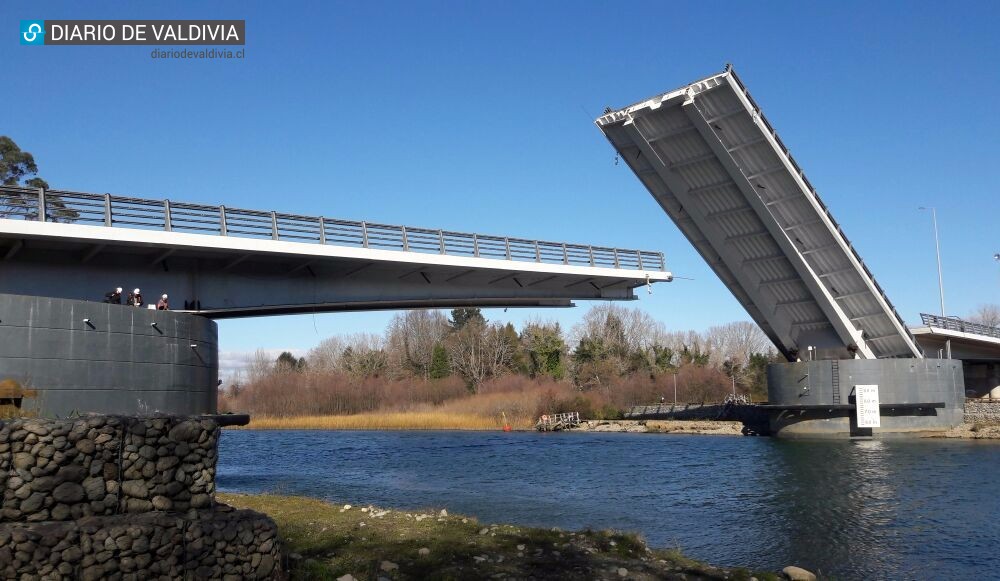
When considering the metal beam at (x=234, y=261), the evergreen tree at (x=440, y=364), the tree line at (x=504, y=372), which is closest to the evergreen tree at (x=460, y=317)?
the tree line at (x=504, y=372)

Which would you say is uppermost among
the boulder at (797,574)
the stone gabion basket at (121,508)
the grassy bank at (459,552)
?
the stone gabion basket at (121,508)

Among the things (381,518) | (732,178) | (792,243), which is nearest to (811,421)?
(792,243)

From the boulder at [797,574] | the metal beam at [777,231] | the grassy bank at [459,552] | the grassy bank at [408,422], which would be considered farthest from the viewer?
the grassy bank at [408,422]

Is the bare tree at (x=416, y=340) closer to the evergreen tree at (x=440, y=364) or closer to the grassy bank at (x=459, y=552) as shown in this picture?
the evergreen tree at (x=440, y=364)

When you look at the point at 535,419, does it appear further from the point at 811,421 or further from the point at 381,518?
the point at 381,518

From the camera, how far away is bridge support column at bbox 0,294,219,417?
1246 centimetres

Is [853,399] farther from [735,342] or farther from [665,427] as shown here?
[735,342]

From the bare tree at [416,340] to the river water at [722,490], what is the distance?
1845 inches

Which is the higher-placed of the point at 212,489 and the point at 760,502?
the point at 212,489

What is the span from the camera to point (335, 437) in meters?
45.9

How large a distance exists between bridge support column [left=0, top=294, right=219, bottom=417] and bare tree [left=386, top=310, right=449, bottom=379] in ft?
220

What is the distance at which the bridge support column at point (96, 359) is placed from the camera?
12.5 meters

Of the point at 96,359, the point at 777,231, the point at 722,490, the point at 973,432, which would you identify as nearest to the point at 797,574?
the point at 722,490

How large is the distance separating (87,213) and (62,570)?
10.5 m
